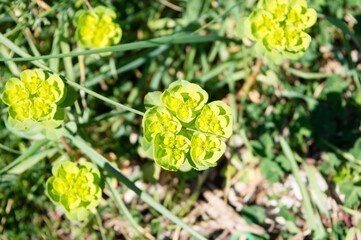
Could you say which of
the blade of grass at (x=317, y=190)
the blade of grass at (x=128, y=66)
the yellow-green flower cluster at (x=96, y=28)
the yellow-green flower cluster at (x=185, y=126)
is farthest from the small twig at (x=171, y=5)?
the blade of grass at (x=317, y=190)

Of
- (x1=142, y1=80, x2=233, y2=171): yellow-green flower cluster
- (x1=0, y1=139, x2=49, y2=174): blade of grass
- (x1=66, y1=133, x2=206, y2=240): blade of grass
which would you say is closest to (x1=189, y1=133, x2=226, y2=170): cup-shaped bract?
(x1=142, y1=80, x2=233, y2=171): yellow-green flower cluster

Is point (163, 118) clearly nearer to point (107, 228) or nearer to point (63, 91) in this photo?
point (63, 91)

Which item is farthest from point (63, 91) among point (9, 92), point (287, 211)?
point (287, 211)

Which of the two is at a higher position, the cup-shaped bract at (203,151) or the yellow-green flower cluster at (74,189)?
the cup-shaped bract at (203,151)

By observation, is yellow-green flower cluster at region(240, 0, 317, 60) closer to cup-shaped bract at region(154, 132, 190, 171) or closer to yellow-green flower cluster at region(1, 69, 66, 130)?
cup-shaped bract at region(154, 132, 190, 171)

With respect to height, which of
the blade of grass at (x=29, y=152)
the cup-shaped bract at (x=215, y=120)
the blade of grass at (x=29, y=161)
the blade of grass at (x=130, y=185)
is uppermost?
the cup-shaped bract at (x=215, y=120)

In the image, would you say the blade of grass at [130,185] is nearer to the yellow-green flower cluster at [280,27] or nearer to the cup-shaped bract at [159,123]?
the cup-shaped bract at [159,123]

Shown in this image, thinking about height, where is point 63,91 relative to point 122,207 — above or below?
above
